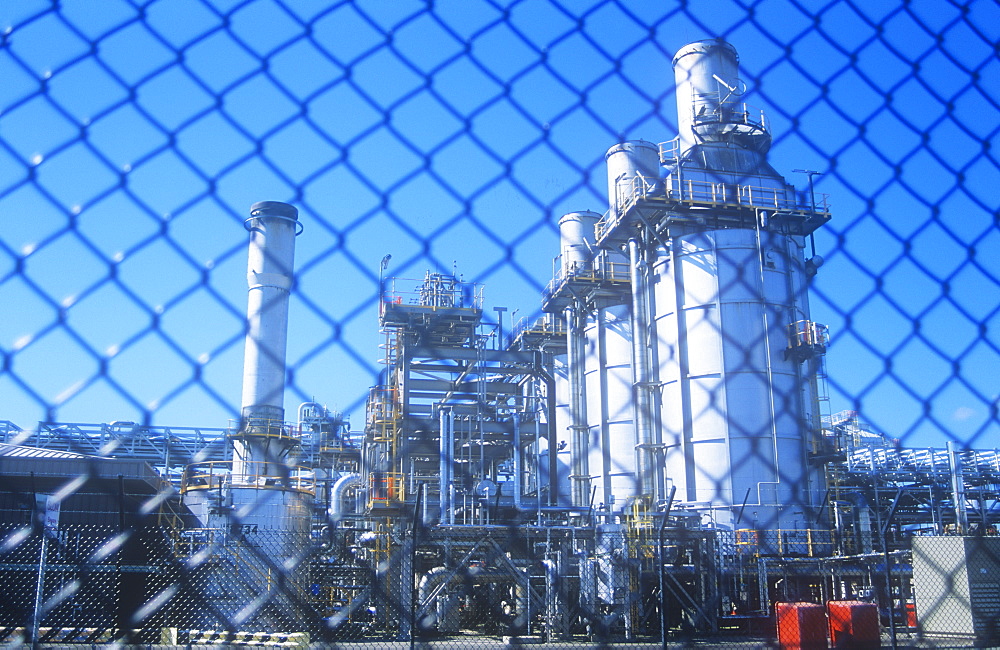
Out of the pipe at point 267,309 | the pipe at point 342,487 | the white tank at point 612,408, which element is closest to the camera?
the pipe at point 267,309

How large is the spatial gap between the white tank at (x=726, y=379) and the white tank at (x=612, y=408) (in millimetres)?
3053

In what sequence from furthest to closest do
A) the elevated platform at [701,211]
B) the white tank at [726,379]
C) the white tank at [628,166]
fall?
the white tank at [628,166] < the elevated platform at [701,211] < the white tank at [726,379]

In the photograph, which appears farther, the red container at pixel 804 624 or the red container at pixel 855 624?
the red container at pixel 804 624

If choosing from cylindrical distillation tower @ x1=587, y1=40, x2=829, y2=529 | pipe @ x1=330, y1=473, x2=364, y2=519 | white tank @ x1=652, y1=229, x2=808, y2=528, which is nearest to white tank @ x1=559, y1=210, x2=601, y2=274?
cylindrical distillation tower @ x1=587, y1=40, x2=829, y2=529

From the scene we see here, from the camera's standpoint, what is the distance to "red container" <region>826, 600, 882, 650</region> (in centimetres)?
967

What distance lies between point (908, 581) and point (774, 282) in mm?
6223

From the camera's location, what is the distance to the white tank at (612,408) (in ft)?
64.6

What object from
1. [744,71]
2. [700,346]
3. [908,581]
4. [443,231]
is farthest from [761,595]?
[443,231]

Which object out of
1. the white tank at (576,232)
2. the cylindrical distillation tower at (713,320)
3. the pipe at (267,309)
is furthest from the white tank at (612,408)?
the pipe at (267,309)

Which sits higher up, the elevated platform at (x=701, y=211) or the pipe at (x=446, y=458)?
the elevated platform at (x=701, y=211)

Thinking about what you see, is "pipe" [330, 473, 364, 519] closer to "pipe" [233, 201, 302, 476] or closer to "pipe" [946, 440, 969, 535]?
"pipe" [946, 440, 969, 535]

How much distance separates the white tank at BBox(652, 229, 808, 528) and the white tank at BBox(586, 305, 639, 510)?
3.05m

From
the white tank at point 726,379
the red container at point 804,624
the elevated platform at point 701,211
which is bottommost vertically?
the red container at point 804,624

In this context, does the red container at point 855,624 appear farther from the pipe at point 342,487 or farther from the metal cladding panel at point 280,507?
the pipe at point 342,487
